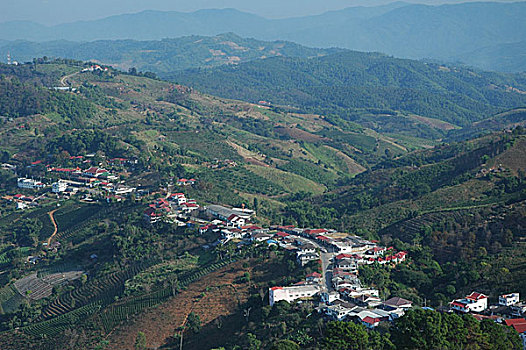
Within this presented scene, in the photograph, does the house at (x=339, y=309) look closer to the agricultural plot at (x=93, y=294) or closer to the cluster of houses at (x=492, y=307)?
the cluster of houses at (x=492, y=307)

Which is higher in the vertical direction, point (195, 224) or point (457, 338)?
point (457, 338)

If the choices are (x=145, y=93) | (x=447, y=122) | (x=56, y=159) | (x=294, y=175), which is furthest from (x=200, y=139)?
(x=447, y=122)

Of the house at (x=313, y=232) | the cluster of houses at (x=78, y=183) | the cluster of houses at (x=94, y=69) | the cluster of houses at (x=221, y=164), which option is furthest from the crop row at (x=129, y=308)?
the cluster of houses at (x=94, y=69)

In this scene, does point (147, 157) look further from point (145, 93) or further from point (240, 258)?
point (145, 93)

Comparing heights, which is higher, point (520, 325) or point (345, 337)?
point (345, 337)

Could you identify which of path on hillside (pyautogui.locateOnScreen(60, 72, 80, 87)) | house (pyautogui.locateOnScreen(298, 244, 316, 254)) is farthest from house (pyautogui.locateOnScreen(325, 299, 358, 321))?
path on hillside (pyautogui.locateOnScreen(60, 72, 80, 87))

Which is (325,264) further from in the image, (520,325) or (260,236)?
(520,325)

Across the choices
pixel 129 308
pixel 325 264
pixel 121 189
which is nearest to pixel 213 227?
pixel 129 308
